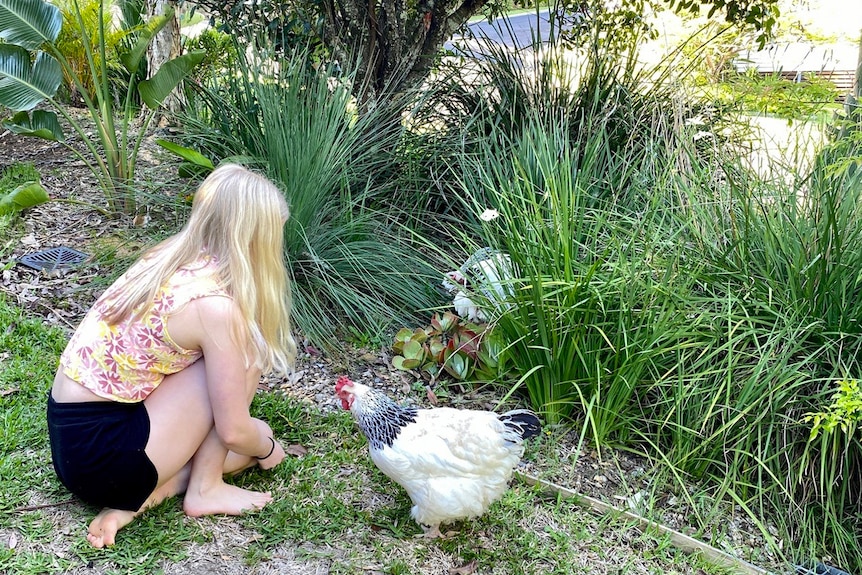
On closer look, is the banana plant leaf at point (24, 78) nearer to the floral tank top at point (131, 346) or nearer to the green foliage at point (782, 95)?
the floral tank top at point (131, 346)

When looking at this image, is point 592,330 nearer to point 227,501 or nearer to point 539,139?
point 539,139

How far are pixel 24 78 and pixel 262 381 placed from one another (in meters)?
2.52

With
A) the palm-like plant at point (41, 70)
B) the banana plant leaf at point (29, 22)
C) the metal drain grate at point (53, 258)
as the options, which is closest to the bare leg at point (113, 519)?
the metal drain grate at point (53, 258)

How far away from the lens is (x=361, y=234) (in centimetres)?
416

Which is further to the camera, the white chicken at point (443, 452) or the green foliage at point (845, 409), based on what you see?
the green foliage at point (845, 409)

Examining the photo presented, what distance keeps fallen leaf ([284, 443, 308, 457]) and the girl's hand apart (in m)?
0.11

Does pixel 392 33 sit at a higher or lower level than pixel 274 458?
higher

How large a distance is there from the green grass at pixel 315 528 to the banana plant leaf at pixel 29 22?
7.59 feet

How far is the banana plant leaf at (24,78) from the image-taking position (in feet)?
13.9

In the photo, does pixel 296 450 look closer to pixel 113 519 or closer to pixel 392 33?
pixel 113 519

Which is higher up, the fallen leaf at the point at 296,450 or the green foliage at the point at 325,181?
the green foliage at the point at 325,181

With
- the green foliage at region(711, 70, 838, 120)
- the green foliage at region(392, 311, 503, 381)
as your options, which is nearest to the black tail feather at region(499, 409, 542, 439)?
the green foliage at region(392, 311, 503, 381)

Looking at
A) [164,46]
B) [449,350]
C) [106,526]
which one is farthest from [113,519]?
[164,46]

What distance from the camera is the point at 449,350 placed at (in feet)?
11.8
